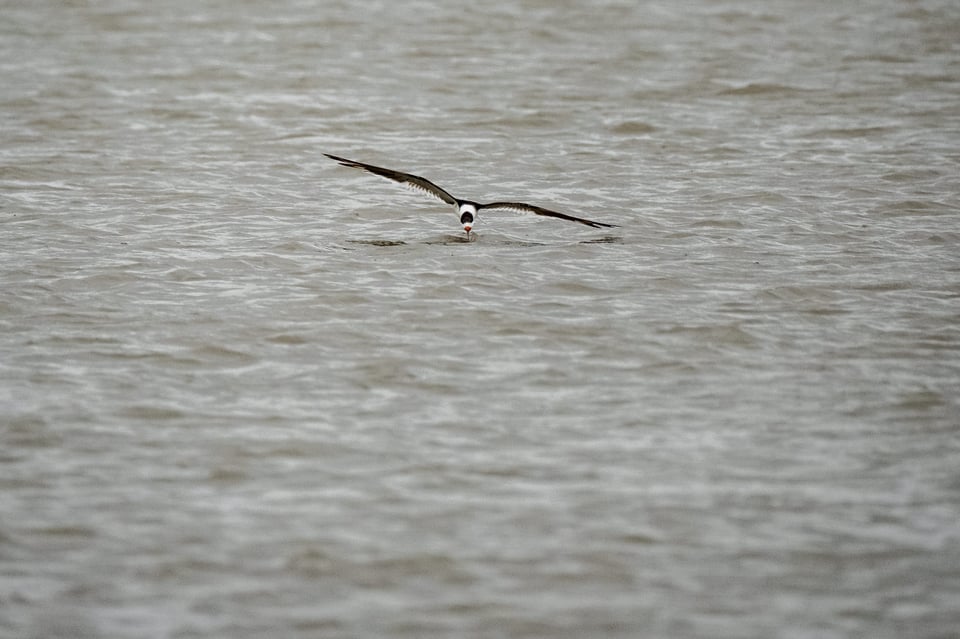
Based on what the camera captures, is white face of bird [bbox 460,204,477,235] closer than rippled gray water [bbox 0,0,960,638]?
No

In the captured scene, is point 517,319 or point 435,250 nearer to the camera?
point 517,319

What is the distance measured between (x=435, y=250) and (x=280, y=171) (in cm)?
355

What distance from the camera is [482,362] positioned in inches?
340

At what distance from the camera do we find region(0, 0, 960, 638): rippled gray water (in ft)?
19.6

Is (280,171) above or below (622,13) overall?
below

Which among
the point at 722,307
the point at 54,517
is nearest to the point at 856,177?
the point at 722,307

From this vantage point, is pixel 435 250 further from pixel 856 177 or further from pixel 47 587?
pixel 47 587

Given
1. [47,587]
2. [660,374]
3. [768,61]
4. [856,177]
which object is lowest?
[47,587]

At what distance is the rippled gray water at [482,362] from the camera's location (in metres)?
5.96

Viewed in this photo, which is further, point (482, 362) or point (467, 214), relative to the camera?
point (467, 214)

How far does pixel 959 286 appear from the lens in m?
10.2

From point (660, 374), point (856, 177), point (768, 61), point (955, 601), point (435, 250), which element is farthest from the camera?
point (768, 61)

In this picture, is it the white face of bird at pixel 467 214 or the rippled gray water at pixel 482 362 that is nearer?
the rippled gray water at pixel 482 362

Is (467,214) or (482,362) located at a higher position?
(467,214)
